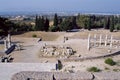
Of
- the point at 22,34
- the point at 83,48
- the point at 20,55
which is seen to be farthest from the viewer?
the point at 22,34

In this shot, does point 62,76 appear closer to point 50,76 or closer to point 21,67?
point 50,76

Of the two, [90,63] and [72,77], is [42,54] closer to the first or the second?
[90,63]

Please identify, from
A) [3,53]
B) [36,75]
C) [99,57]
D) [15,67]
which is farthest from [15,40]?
[36,75]

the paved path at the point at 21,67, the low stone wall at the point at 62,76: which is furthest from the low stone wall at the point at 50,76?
the paved path at the point at 21,67

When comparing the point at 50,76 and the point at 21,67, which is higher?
the point at 50,76

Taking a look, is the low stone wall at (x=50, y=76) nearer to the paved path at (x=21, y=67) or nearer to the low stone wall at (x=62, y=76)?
the low stone wall at (x=62, y=76)

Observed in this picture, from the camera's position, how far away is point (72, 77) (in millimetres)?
7375

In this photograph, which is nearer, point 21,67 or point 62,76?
point 62,76

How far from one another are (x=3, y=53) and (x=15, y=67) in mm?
6894

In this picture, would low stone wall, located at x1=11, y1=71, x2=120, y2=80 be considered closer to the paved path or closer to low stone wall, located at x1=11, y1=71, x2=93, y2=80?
low stone wall, located at x1=11, y1=71, x2=93, y2=80

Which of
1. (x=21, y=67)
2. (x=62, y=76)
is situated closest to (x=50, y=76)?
(x=62, y=76)

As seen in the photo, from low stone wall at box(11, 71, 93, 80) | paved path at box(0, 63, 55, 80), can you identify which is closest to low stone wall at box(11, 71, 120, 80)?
low stone wall at box(11, 71, 93, 80)

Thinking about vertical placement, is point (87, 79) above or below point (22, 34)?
above

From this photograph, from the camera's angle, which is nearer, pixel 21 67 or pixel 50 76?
pixel 50 76
